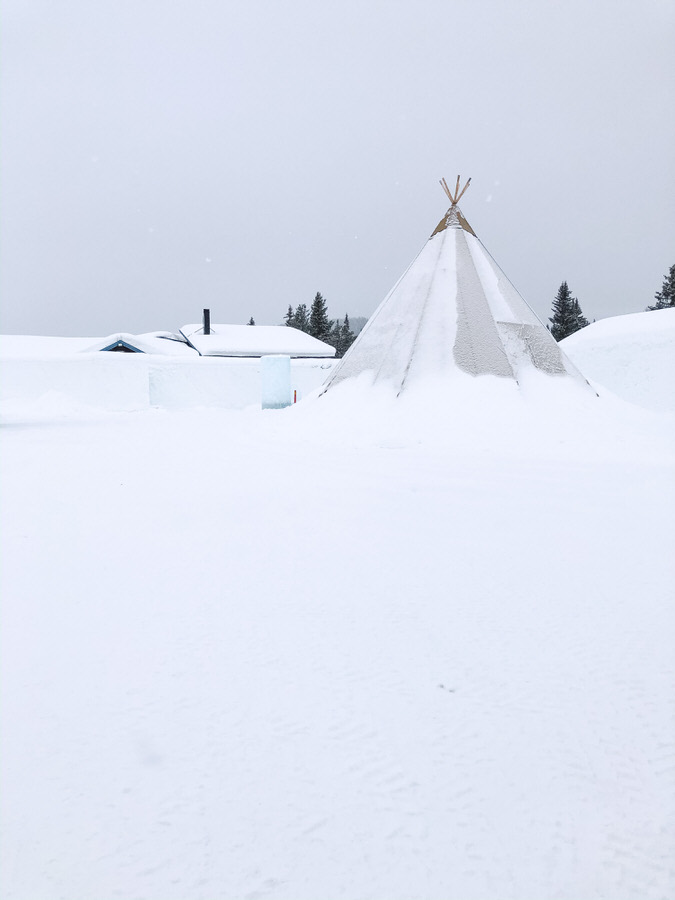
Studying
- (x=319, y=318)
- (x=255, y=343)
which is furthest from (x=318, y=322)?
(x=255, y=343)

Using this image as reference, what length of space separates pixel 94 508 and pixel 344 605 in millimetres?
2512

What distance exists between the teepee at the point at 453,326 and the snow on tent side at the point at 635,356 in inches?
222

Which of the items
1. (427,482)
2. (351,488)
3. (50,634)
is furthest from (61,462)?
(50,634)

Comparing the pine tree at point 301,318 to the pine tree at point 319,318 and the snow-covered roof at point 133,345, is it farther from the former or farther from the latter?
the snow-covered roof at point 133,345

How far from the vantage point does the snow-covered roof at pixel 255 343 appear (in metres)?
25.0

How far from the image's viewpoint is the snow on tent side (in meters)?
13.4

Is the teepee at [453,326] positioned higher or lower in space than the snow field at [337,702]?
higher

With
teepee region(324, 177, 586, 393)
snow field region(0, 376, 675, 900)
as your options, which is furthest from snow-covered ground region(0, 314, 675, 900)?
teepee region(324, 177, 586, 393)

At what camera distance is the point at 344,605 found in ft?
7.51

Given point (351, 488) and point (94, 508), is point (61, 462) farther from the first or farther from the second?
point (351, 488)

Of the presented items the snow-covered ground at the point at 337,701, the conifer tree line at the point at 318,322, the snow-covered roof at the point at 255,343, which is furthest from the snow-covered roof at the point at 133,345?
the snow-covered ground at the point at 337,701

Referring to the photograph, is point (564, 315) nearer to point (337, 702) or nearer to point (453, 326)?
point (453, 326)

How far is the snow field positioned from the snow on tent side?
11.4m

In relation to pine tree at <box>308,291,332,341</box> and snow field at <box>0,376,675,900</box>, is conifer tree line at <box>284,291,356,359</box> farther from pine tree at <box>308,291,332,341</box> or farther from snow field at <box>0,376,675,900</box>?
snow field at <box>0,376,675,900</box>
